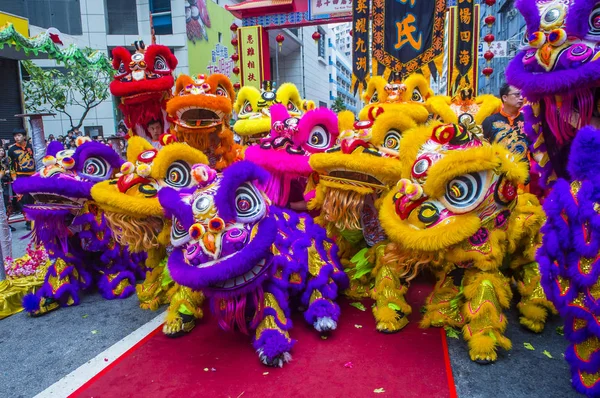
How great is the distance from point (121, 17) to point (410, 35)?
13557mm

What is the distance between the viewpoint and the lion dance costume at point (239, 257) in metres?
2.09

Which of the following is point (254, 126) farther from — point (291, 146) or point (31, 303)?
point (31, 303)

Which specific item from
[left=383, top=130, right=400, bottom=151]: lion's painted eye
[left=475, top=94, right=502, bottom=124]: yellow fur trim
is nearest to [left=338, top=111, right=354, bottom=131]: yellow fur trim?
[left=383, top=130, right=400, bottom=151]: lion's painted eye

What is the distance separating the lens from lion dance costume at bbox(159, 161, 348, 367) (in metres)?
2.09

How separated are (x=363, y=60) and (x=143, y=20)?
41.1ft

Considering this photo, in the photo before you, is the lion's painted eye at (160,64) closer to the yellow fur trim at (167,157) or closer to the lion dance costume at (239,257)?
the yellow fur trim at (167,157)

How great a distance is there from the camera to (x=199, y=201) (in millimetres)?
2205

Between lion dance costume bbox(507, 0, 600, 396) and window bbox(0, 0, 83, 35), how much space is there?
1745 cm

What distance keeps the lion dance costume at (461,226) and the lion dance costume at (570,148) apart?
1.13 ft

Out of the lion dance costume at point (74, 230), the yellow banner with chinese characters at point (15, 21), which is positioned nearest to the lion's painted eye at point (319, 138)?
the lion dance costume at point (74, 230)

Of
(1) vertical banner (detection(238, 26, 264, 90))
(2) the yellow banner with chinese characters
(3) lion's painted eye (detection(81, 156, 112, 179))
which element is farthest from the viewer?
(1) vertical banner (detection(238, 26, 264, 90))

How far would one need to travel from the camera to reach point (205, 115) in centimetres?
400

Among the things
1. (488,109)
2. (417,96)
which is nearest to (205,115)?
(417,96)

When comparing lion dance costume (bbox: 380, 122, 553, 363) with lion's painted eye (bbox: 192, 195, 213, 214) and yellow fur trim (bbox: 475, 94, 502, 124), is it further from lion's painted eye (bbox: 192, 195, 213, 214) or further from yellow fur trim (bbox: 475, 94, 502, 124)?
yellow fur trim (bbox: 475, 94, 502, 124)
